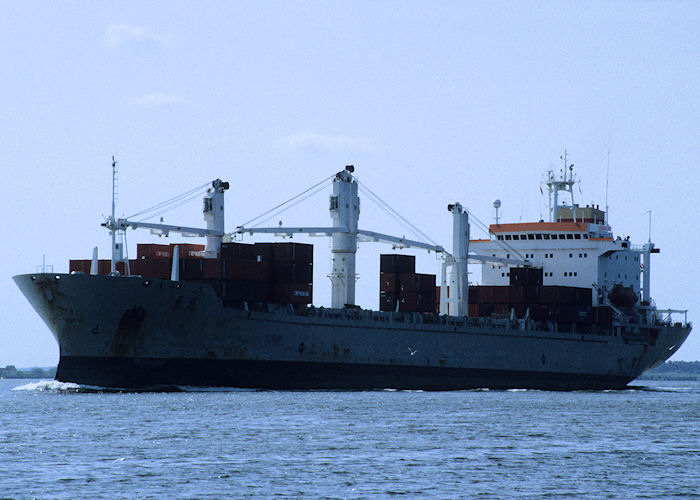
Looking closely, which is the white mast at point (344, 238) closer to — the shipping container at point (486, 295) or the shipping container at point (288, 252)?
the shipping container at point (288, 252)

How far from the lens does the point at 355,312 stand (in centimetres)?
5922

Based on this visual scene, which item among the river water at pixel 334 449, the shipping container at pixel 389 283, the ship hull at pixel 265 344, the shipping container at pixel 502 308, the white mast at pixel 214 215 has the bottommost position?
the river water at pixel 334 449

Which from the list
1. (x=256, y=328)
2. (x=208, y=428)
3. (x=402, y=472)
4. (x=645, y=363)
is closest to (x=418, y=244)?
(x=256, y=328)

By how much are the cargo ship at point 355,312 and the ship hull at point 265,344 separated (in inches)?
2.4

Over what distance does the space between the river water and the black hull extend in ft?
5.66

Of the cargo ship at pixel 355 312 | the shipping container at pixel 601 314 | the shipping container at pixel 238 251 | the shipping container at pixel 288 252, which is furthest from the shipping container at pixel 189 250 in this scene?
the shipping container at pixel 601 314

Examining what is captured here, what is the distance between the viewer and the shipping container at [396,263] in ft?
205

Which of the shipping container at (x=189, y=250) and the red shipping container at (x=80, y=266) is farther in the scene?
the shipping container at (x=189, y=250)

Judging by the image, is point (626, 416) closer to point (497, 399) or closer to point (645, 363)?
point (497, 399)

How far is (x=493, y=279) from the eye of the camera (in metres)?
76.8

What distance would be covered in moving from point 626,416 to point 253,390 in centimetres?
1747

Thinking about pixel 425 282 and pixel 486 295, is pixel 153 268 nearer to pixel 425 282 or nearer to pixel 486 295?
pixel 425 282

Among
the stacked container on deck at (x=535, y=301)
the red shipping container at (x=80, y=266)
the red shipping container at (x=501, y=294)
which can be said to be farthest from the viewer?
the red shipping container at (x=501, y=294)

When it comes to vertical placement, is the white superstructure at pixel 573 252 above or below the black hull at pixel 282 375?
above
